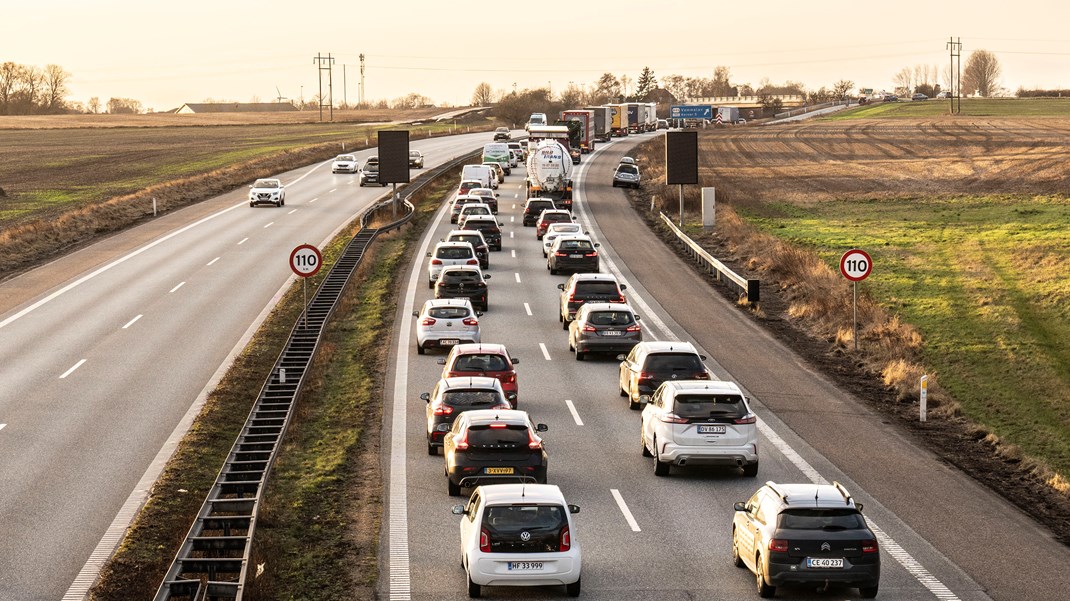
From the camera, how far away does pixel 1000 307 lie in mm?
40156

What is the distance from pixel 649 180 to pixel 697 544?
70.8 metres

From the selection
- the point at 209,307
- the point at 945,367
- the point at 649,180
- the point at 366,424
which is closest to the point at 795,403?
the point at 945,367

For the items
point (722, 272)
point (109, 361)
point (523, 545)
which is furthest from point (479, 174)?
point (523, 545)

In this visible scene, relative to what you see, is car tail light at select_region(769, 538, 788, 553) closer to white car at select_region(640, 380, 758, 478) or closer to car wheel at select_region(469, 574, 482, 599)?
car wheel at select_region(469, 574, 482, 599)

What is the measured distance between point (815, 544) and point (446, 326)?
1855cm

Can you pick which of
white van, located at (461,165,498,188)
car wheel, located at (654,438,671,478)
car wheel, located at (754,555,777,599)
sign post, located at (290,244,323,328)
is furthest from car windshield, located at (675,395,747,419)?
white van, located at (461,165,498,188)

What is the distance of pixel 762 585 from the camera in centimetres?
1658

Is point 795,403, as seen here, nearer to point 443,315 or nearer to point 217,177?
point 443,315

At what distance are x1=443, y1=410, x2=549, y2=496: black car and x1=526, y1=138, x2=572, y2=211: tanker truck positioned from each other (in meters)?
47.3

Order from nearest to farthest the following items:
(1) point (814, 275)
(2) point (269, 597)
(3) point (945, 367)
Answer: (2) point (269, 597) → (3) point (945, 367) → (1) point (814, 275)

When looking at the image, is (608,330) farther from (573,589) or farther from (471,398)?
(573,589)

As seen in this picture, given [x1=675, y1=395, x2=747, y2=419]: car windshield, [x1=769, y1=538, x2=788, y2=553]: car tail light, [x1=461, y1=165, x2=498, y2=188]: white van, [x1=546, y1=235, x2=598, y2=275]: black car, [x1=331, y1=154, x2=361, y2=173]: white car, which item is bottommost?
[x1=769, y1=538, x2=788, y2=553]: car tail light

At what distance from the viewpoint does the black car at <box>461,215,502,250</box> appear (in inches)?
2147

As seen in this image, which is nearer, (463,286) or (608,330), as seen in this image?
(608,330)
